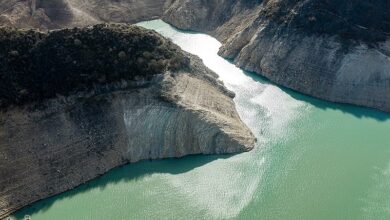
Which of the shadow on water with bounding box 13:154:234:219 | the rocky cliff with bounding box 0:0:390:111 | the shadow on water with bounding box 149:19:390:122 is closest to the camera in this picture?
the shadow on water with bounding box 13:154:234:219

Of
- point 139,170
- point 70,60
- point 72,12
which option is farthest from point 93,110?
point 72,12

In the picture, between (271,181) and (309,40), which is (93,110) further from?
(309,40)

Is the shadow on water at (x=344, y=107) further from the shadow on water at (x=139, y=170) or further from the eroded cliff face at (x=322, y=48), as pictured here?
the shadow on water at (x=139, y=170)

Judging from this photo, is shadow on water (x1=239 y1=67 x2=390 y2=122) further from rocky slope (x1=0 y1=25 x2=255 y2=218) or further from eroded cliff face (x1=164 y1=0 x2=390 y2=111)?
rocky slope (x1=0 y1=25 x2=255 y2=218)

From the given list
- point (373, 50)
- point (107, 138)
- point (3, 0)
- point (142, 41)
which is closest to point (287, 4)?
point (373, 50)

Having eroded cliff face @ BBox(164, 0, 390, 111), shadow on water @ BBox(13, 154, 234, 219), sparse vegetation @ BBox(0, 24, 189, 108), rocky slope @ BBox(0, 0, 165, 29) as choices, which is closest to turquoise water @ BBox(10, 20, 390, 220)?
shadow on water @ BBox(13, 154, 234, 219)
